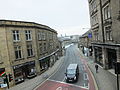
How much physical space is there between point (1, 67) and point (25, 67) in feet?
17.5

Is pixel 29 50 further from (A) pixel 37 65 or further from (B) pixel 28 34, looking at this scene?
(A) pixel 37 65

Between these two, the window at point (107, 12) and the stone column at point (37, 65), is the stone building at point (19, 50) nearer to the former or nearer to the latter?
the stone column at point (37, 65)

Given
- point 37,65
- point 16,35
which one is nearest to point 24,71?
point 37,65

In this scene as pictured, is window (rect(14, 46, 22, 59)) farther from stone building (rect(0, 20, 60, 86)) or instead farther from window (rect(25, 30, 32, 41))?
window (rect(25, 30, 32, 41))

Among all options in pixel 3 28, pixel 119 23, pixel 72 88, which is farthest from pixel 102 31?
pixel 3 28

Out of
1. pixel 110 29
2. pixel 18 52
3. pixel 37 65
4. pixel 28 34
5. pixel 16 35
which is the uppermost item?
pixel 110 29

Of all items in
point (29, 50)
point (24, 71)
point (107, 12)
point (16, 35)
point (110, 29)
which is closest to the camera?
point (110, 29)

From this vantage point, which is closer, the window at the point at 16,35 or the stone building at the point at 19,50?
the stone building at the point at 19,50

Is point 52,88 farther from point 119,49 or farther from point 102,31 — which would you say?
point 102,31

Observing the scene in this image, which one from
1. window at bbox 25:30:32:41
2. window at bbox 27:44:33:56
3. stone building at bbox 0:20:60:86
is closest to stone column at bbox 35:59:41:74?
stone building at bbox 0:20:60:86

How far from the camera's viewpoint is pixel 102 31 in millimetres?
25578

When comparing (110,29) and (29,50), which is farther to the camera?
(29,50)

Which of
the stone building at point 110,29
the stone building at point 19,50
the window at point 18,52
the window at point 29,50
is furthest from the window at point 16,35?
the stone building at point 110,29

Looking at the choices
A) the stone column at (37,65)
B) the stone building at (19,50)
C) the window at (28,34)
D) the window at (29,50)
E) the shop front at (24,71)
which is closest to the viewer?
the stone building at (19,50)
